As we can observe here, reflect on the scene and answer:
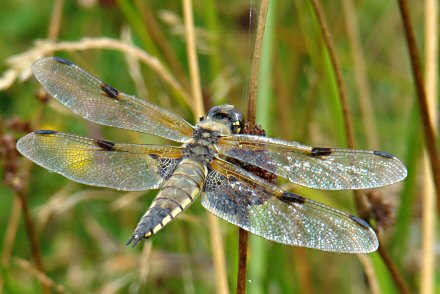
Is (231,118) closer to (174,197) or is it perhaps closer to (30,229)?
(174,197)

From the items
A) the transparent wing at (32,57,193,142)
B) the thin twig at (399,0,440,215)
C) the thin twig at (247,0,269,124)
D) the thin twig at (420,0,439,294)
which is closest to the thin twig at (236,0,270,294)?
the thin twig at (247,0,269,124)

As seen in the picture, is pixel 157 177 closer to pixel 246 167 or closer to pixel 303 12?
pixel 246 167

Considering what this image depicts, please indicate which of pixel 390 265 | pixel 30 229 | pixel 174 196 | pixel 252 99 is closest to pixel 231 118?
pixel 174 196

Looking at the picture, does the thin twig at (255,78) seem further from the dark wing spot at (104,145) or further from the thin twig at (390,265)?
the dark wing spot at (104,145)

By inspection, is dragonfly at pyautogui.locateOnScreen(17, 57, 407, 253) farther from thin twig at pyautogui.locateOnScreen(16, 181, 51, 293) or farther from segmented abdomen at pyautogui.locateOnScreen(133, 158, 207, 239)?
thin twig at pyautogui.locateOnScreen(16, 181, 51, 293)

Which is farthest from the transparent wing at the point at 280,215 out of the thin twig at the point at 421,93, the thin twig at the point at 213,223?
the thin twig at the point at 421,93

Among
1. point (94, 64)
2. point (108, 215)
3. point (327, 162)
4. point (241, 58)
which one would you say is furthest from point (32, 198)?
point (327, 162)

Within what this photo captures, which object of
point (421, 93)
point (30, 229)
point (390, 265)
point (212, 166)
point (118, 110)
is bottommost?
point (30, 229)
